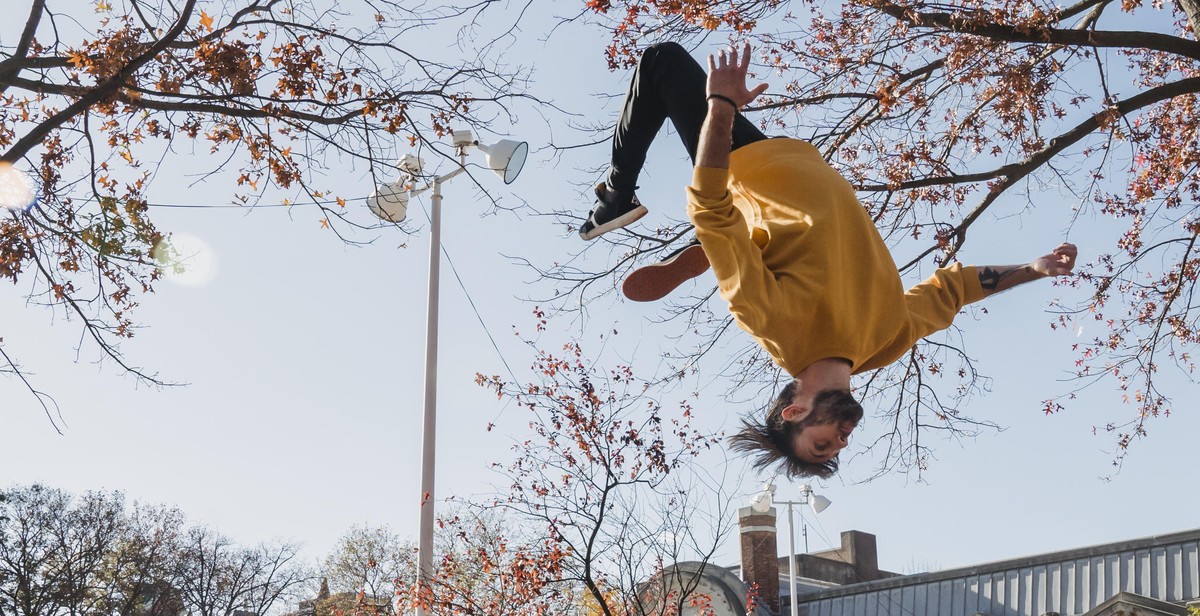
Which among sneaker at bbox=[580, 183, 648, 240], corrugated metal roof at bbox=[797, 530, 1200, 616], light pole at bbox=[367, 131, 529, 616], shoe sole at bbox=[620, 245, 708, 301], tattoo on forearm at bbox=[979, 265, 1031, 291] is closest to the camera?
shoe sole at bbox=[620, 245, 708, 301]

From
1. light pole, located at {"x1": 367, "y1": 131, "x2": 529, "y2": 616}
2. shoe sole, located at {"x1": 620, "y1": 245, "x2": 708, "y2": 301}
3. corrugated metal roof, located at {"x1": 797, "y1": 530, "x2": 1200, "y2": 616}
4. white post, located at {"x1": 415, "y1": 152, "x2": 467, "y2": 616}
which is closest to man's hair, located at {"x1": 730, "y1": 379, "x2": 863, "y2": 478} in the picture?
shoe sole, located at {"x1": 620, "y1": 245, "x2": 708, "y2": 301}

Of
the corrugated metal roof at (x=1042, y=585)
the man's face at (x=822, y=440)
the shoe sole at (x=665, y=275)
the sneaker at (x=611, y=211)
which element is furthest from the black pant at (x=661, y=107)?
the corrugated metal roof at (x=1042, y=585)

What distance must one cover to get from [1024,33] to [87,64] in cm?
544

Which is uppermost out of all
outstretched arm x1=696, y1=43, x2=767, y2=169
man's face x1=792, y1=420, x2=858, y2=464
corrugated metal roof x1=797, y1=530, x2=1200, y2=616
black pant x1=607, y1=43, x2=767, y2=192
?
black pant x1=607, y1=43, x2=767, y2=192

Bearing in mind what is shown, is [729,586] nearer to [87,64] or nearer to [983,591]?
[983,591]

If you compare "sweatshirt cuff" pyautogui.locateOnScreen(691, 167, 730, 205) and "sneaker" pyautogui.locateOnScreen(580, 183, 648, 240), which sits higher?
"sneaker" pyautogui.locateOnScreen(580, 183, 648, 240)

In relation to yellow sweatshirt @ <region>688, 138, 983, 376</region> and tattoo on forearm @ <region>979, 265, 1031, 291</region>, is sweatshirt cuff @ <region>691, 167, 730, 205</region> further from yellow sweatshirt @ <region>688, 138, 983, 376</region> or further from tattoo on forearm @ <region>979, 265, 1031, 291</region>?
tattoo on forearm @ <region>979, 265, 1031, 291</region>

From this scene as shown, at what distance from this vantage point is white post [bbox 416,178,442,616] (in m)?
10.7

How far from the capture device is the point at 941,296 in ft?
14.9

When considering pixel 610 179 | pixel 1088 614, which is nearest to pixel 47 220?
pixel 610 179

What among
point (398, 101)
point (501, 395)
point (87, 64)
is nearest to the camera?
point (87, 64)

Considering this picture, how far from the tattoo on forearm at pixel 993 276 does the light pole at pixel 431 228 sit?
3567 millimetres

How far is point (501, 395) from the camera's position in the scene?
12.1 metres

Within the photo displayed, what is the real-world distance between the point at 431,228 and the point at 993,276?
871cm
